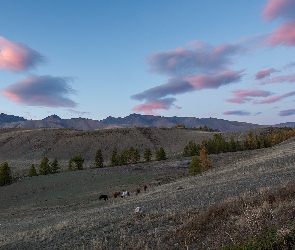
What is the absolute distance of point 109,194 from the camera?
50.5 m

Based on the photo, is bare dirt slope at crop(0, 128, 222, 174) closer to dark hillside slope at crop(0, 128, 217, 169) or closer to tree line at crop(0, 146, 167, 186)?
dark hillside slope at crop(0, 128, 217, 169)

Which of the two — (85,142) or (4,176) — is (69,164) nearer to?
(4,176)

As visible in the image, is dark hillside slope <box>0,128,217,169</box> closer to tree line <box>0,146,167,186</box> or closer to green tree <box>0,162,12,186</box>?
tree line <box>0,146,167,186</box>

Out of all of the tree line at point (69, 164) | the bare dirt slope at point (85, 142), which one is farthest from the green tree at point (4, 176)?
the bare dirt slope at point (85, 142)

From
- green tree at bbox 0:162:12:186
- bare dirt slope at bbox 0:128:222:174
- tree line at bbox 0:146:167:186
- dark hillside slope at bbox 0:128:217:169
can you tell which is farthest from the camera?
dark hillside slope at bbox 0:128:217:169

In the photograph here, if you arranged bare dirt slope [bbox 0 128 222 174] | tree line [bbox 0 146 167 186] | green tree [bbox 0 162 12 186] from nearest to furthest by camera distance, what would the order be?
1. green tree [bbox 0 162 12 186]
2. tree line [bbox 0 146 167 186]
3. bare dirt slope [bbox 0 128 222 174]

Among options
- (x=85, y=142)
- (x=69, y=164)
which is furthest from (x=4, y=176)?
(x=85, y=142)

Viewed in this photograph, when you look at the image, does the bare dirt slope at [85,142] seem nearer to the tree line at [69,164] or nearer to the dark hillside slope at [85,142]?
the dark hillside slope at [85,142]

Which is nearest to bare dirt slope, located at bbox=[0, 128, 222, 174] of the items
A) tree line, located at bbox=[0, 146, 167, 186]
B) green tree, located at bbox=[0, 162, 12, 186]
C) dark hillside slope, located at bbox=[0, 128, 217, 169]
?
dark hillside slope, located at bbox=[0, 128, 217, 169]

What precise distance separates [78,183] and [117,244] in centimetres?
5292

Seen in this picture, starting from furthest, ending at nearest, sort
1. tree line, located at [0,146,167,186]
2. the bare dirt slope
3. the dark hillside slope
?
the dark hillside slope < the bare dirt slope < tree line, located at [0,146,167,186]

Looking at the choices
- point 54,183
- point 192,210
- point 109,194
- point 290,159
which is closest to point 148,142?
point 54,183

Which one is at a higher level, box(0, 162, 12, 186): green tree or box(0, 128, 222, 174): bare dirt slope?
box(0, 128, 222, 174): bare dirt slope

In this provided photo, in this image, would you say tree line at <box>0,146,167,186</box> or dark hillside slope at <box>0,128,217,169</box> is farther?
dark hillside slope at <box>0,128,217,169</box>
